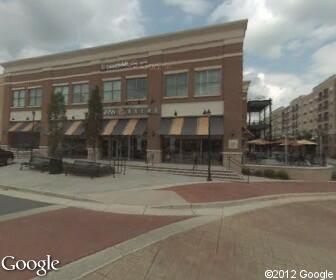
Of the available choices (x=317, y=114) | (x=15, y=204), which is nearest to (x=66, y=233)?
(x=15, y=204)

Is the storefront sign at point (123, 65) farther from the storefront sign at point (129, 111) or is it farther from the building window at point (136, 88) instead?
the storefront sign at point (129, 111)

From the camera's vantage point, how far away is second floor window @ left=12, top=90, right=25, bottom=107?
35.9 m

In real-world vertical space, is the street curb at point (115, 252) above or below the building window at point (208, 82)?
below

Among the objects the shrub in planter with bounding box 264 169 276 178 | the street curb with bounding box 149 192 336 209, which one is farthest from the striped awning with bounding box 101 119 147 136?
the street curb with bounding box 149 192 336 209

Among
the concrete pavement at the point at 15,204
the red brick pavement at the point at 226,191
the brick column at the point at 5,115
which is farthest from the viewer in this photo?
the brick column at the point at 5,115

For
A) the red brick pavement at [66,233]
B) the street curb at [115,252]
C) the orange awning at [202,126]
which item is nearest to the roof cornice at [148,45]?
the orange awning at [202,126]

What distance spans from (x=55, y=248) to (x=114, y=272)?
178 cm

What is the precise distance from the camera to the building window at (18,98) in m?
35.9

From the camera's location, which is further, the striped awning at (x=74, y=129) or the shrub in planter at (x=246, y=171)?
the striped awning at (x=74, y=129)

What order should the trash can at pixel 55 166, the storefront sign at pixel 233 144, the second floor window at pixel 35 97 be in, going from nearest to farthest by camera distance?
the trash can at pixel 55 166, the storefront sign at pixel 233 144, the second floor window at pixel 35 97

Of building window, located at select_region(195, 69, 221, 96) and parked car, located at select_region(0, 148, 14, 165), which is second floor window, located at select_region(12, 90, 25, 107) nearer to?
parked car, located at select_region(0, 148, 14, 165)

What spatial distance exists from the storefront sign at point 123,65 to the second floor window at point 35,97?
361 inches

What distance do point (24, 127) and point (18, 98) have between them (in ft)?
13.5

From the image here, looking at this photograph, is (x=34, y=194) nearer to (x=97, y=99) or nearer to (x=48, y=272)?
(x=48, y=272)
